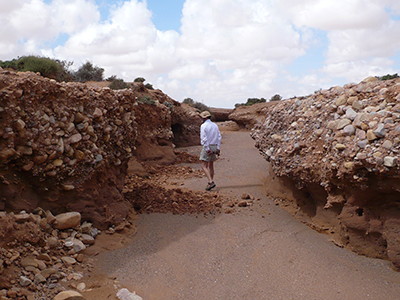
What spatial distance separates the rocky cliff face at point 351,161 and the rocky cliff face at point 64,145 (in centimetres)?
254

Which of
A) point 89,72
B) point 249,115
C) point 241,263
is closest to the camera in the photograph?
point 241,263

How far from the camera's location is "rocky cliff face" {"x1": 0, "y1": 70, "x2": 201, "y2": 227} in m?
4.72

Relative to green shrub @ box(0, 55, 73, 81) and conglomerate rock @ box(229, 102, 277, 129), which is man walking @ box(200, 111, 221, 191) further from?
conglomerate rock @ box(229, 102, 277, 129)

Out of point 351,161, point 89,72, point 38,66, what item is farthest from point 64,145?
point 89,72

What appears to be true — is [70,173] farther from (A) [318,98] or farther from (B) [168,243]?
(A) [318,98]

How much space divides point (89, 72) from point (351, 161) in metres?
16.1

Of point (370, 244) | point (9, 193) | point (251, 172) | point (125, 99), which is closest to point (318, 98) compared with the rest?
point (370, 244)

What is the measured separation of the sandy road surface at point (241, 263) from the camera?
460 cm

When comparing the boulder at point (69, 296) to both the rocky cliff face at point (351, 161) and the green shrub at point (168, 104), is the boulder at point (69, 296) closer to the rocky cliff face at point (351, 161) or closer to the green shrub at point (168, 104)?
the rocky cliff face at point (351, 161)

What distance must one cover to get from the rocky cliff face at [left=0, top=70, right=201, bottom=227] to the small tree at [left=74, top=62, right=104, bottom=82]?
13192mm

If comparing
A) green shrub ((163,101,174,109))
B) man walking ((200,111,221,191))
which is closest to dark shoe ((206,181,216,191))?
man walking ((200,111,221,191))

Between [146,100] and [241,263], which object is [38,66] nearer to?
[146,100]

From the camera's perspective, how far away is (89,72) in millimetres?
19219

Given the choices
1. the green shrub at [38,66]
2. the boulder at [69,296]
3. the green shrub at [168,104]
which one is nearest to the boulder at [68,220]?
the boulder at [69,296]
